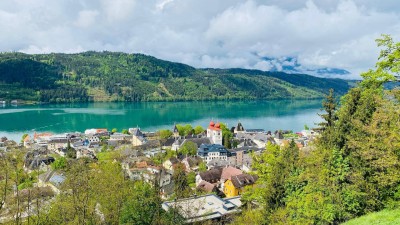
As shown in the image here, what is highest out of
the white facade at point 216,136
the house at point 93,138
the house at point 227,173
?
the white facade at point 216,136

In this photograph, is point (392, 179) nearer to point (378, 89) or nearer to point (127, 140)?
point (378, 89)

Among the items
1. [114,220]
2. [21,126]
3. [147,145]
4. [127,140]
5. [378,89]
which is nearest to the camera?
[378,89]

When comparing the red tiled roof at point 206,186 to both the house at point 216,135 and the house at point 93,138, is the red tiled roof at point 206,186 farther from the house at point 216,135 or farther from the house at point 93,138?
the house at point 93,138

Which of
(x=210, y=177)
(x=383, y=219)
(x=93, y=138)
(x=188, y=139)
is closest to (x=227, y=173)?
(x=210, y=177)

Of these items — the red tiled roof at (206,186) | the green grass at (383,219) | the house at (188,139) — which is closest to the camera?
the green grass at (383,219)

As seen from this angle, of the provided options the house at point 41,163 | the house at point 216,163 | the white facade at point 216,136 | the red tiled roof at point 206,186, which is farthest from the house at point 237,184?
the white facade at point 216,136

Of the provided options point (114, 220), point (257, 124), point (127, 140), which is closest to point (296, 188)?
point (114, 220)

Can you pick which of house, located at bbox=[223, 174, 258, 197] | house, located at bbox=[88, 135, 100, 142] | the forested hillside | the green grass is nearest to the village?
house, located at bbox=[223, 174, 258, 197]
